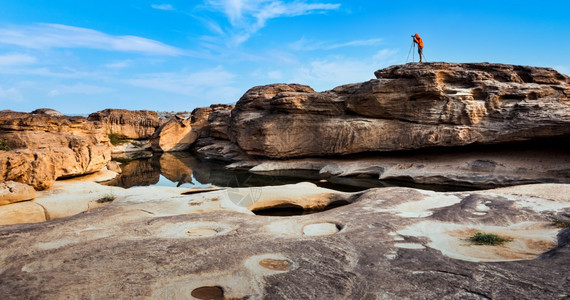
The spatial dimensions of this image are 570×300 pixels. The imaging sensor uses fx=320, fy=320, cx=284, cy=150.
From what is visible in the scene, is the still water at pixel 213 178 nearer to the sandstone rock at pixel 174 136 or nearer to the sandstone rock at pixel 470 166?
the sandstone rock at pixel 470 166

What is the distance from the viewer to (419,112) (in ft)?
77.0

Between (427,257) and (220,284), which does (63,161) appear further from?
(427,257)

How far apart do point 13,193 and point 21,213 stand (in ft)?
4.15

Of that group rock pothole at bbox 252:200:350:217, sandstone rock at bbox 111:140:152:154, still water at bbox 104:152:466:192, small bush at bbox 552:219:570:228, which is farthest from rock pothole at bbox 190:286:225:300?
sandstone rock at bbox 111:140:152:154

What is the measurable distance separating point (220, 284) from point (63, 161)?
17.9 meters

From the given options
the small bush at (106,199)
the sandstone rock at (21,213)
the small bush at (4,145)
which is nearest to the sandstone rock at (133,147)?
the small bush at (4,145)

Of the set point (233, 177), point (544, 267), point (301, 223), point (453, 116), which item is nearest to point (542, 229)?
point (544, 267)

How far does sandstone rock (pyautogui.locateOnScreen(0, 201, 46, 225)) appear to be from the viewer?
38.7 ft

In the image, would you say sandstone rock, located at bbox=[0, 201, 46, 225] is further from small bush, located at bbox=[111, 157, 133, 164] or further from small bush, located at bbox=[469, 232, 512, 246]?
small bush, located at bbox=[111, 157, 133, 164]

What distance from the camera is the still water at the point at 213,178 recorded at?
73.9ft

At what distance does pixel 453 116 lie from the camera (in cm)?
2212

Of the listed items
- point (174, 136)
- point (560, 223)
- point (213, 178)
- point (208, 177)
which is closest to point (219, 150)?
point (174, 136)

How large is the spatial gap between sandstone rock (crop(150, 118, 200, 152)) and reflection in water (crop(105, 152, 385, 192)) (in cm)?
905

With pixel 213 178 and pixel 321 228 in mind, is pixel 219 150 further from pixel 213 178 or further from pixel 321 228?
pixel 321 228
